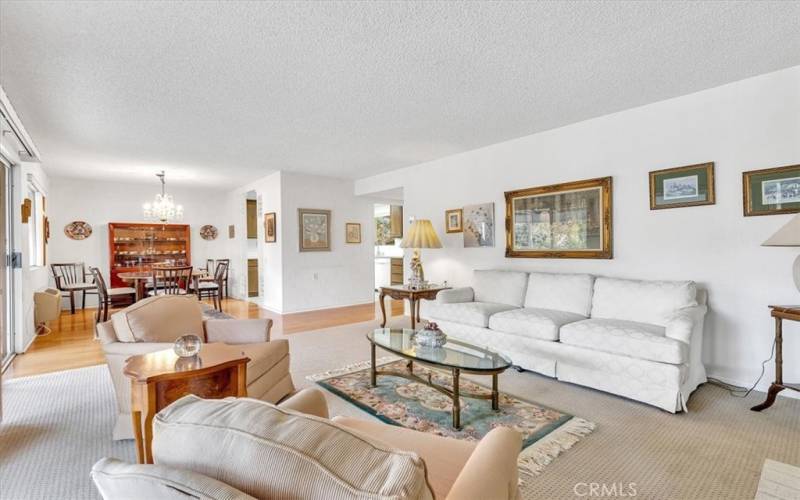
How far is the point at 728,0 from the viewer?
2.15m

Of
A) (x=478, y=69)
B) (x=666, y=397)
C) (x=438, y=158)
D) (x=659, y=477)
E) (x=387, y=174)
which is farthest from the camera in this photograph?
(x=387, y=174)

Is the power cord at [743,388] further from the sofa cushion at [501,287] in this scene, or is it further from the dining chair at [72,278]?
the dining chair at [72,278]

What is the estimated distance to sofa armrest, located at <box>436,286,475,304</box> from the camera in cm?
446

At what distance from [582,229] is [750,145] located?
1464mm

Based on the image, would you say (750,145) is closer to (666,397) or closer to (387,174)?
(666,397)

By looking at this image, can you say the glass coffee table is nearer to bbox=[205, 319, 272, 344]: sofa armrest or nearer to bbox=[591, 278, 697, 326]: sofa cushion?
bbox=[205, 319, 272, 344]: sofa armrest

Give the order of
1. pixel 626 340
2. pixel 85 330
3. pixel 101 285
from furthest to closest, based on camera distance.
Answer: pixel 101 285 → pixel 85 330 → pixel 626 340

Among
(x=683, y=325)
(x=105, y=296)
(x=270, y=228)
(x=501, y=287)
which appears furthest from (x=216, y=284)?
(x=683, y=325)

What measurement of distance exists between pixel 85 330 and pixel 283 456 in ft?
20.9

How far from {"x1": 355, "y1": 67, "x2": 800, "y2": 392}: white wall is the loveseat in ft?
12.0

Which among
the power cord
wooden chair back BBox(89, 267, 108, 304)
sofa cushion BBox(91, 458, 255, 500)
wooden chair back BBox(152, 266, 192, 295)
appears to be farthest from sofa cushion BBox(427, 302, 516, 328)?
wooden chair back BBox(89, 267, 108, 304)

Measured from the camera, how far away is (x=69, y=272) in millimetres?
7336

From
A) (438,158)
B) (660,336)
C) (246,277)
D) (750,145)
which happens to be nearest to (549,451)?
(660,336)

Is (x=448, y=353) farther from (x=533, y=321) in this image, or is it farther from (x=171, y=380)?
(x=171, y=380)
